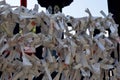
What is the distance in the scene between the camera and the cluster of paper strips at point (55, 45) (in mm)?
730

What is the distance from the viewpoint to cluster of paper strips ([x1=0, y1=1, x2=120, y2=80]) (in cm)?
73

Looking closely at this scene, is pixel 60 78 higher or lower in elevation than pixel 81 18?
lower

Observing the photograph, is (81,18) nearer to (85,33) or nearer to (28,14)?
(85,33)

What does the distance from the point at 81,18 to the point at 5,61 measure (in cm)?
28

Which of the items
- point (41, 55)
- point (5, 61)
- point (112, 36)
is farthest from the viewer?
point (112, 36)

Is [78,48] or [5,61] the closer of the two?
[5,61]

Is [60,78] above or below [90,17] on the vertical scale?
below

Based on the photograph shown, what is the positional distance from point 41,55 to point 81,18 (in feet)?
0.55

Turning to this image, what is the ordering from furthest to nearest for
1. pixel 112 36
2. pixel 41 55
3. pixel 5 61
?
pixel 112 36, pixel 41 55, pixel 5 61

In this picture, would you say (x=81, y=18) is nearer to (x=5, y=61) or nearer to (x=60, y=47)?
(x=60, y=47)

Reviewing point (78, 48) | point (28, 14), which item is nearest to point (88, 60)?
point (78, 48)

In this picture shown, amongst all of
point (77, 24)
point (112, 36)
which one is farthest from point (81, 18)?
point (112, 36)

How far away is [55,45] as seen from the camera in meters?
0.79

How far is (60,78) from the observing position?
825 mm
